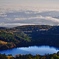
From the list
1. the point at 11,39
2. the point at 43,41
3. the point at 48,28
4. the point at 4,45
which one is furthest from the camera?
the point at 48,28

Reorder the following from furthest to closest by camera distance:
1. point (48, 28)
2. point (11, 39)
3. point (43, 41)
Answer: point (48, 28) → point (11, 39) → point (43, 41)

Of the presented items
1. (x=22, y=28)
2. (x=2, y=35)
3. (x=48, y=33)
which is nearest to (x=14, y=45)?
(x=2, y=35)

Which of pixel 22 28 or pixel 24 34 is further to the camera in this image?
pixel 22 28

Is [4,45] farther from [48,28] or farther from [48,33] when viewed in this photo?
[48,28]

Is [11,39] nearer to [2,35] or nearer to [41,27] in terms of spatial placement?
[2,35]

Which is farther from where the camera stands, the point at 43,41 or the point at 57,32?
the point at 57,32

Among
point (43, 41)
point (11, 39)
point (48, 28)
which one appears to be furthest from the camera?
point (48, 28)

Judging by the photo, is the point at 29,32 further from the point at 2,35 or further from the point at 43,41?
the point at 43,41

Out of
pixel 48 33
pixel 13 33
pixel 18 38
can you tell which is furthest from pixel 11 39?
pixel 48 33

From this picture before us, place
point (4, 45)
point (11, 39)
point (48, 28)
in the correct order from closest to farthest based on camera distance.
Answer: point (4, 45)
point (11, 39)
point (48, 28)
